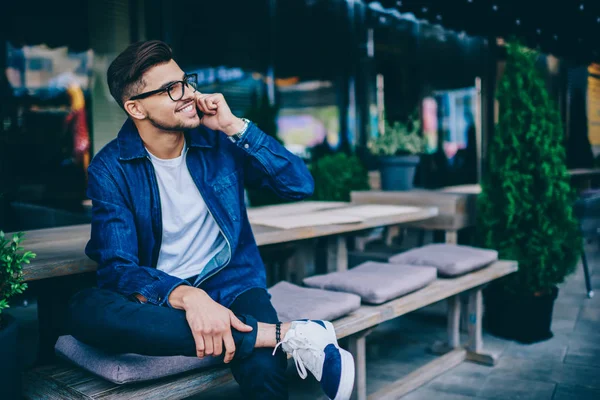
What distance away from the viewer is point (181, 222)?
2082 mm

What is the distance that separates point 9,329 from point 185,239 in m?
0.64

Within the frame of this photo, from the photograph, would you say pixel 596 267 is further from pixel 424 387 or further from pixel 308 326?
pixel 308 326

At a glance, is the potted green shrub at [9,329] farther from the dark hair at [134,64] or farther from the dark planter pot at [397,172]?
the dark planter pot at [397,172]

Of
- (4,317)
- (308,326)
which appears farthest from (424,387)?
(4,317)

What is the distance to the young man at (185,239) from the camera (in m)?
1.70

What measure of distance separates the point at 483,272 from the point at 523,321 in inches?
25.7

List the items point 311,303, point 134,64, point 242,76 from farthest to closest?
point 242,76 → point 311,303 → point 134,64

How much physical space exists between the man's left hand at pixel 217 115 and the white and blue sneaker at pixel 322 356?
764 millimetres

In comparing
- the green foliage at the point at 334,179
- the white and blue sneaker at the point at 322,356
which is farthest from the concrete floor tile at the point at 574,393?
the green foliage at the point at 334,179

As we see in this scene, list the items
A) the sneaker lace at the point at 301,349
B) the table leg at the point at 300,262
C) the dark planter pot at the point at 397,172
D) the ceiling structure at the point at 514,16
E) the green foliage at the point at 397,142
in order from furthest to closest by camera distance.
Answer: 1. the ceiling structure at the point at 514,16
2. the dark planter pot at the point at 397,172
3. the green foliage at the point at 397,142
4. the table leg at the point at 300,262
5. the sneaker lace at the point at 301,349

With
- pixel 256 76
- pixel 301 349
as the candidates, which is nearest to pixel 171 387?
pixel 301 349

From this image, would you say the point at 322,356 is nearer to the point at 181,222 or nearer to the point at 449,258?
the point at 181,222

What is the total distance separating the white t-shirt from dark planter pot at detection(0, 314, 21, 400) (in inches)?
20.3

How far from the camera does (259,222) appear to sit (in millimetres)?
2936
